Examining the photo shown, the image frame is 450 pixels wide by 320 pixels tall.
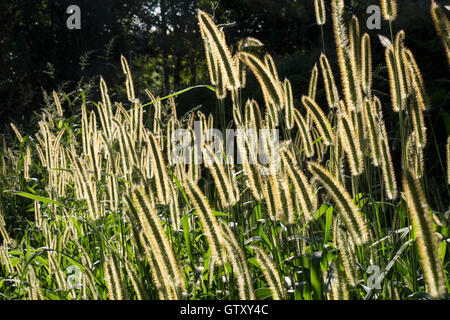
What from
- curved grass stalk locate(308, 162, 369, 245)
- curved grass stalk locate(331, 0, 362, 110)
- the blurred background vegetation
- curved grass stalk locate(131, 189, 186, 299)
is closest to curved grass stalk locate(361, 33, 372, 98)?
curved grass stalk locate(331, 0, 362, 110)

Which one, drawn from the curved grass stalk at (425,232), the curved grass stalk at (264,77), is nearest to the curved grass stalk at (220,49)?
the curved grass stalk at (264,77)

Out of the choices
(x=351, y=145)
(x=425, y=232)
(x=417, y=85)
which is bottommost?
(x=425, y=232)

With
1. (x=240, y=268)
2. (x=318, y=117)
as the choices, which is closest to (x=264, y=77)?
(x=318, y=117)

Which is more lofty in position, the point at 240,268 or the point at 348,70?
the point at 348,70

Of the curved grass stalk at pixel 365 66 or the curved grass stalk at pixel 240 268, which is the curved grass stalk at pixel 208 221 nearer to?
the curved grass stalk at pixel 240 268

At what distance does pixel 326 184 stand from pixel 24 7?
2164 cm

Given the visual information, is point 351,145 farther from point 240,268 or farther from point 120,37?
point 120,37

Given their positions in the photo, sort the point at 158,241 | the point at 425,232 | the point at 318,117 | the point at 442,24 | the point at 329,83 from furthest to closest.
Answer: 1. the point at 329,83
2. the point at 318,117
3. the point at 442,24
4. the point at 158,241
5. the point at 425,232

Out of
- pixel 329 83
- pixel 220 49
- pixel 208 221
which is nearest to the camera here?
pixel 208 221

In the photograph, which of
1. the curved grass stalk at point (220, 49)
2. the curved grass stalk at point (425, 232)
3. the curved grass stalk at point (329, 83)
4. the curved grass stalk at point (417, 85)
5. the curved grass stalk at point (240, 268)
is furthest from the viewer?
the curved grass stalk at point (329, 83)

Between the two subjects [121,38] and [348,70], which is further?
[121,38]

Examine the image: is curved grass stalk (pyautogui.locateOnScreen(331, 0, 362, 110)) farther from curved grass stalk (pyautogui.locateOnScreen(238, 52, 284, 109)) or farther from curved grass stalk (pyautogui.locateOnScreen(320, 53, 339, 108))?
curved grass stalk (pyautogui.locateOnScreen(320, 53, 339, 108))
